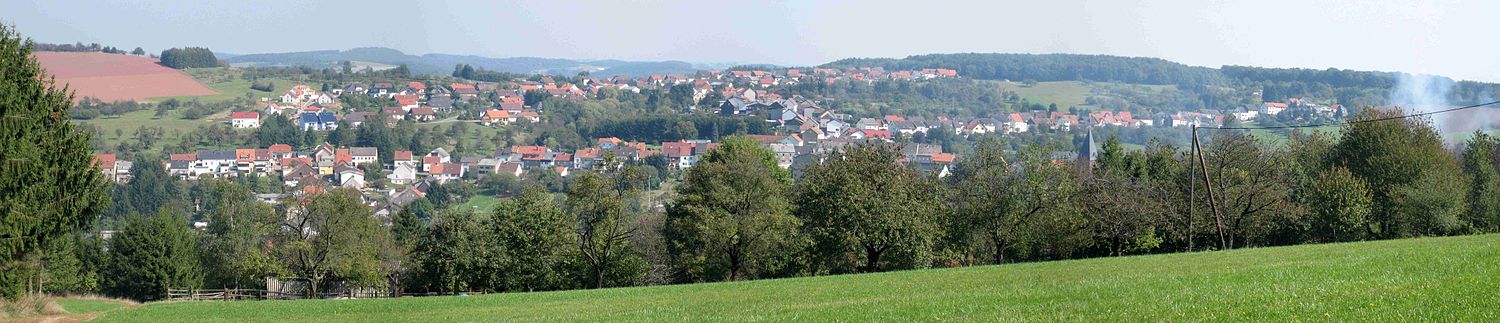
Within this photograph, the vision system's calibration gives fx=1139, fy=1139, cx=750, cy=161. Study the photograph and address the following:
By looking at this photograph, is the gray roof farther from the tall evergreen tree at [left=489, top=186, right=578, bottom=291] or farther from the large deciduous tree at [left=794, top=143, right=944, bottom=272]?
the large deciduous tree at [left=794, top=143, right=944, bottom=272]

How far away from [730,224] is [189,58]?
560ft

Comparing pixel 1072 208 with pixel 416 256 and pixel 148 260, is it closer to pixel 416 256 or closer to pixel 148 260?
pixel 416 256

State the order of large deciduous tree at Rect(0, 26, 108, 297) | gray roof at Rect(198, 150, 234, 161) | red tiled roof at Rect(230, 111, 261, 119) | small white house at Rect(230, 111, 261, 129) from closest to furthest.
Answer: large deciduous tree at Rect(0, 26, 108, 297)
gray roof at Rect(198, 150, 234, 161)
small white house at Rect(230, 111, 261, 129)
red tiled roof at Rect(230, 111, 261, 119)

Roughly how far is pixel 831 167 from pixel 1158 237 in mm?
12898

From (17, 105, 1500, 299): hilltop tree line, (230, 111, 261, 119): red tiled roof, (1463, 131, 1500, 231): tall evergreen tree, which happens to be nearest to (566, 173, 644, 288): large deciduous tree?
(17, 105, 1500, 299): hilltop tree line

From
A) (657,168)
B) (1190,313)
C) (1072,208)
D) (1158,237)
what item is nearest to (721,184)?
(1072,208)

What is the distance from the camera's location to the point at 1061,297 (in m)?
17.0

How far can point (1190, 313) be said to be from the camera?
13.6m

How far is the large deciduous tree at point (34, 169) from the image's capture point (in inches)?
952

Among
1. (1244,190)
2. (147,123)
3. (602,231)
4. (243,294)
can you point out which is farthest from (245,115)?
(1244,190)

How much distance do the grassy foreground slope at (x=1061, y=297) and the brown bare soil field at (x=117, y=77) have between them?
107355 millimetres

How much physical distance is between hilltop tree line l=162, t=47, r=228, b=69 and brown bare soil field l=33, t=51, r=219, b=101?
7846 mm

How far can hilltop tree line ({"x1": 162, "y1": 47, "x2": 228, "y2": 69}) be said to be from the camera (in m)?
176

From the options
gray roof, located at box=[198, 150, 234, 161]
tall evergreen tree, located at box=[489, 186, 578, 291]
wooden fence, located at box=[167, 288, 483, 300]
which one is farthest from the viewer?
gray roof, located at box=[198, 150, 234, 161]
